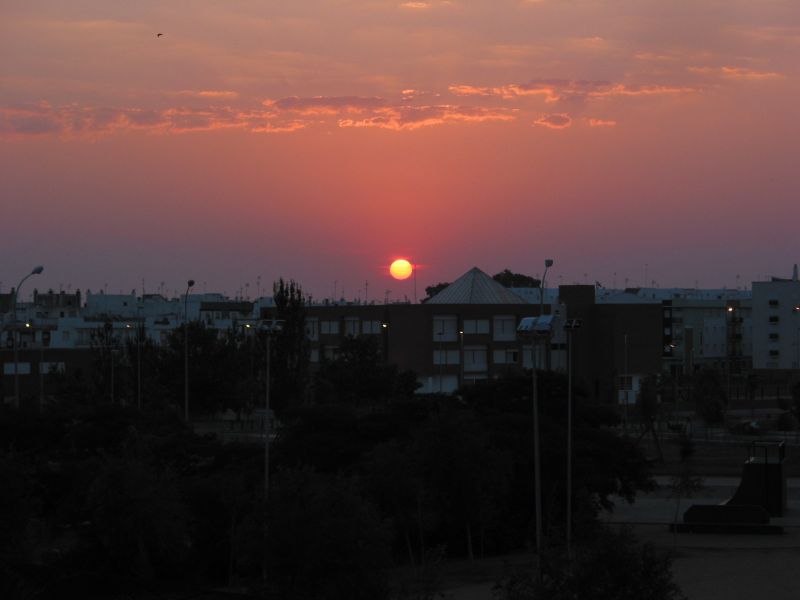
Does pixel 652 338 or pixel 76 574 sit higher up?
pixel 652 338

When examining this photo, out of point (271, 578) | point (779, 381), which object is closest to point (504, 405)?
point (271, 578)

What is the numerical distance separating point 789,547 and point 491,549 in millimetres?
8237

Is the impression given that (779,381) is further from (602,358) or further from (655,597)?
(655,597)

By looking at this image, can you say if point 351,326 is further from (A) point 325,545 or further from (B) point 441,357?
(A) point 325,545

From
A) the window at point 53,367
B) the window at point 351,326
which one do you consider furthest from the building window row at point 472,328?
the window at point 53,367

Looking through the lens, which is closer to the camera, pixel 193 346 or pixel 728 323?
pixel 193 346

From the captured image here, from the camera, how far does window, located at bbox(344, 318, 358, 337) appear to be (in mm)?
105375

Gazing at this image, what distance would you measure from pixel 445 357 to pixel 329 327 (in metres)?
16.9

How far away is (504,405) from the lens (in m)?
46.3

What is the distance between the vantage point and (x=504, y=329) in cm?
9562

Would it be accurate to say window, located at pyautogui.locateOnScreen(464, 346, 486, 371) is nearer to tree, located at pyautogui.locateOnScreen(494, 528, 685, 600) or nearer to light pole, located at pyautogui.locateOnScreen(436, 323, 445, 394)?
light pole, located at pyautogui.locateOnScreen(436, 323, 445, 394)

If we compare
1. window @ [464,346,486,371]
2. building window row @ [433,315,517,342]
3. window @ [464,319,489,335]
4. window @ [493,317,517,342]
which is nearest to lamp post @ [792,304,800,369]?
window @ [493,317,517,342]

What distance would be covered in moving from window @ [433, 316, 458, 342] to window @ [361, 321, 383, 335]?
745 cm

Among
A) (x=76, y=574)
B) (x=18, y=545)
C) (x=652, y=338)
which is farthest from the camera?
(x=652, y=338)
